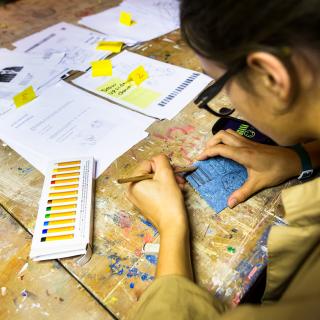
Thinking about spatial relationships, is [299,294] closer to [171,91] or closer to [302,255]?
[302,255]

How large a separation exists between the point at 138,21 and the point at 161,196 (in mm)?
1058

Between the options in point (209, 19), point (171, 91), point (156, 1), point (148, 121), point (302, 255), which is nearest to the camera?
point (209, 19)

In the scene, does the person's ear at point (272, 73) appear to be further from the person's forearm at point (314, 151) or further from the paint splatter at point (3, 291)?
the paint splatter at point (3, 291)

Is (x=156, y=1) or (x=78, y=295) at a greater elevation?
(x=156, y=1)

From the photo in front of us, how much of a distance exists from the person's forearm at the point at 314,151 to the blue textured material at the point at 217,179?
168 millimetres

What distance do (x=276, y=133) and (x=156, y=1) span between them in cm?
131

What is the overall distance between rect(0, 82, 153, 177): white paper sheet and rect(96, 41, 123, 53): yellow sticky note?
31cm

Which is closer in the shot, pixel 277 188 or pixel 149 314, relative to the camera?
pixel 149 314

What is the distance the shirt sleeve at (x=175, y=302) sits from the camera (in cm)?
54

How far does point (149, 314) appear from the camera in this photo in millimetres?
538

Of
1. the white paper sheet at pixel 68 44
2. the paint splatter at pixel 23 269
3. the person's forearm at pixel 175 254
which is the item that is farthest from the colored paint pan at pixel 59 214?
the white paper sheet at pixel 68 44

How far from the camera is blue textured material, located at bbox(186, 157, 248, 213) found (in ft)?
2.41

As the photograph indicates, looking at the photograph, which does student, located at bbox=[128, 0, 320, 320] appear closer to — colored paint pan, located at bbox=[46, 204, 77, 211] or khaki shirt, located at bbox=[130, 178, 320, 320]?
khaki shirt, located at bbox=[130, 178, 320, 320]

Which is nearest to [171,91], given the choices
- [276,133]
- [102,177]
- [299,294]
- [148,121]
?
[148,121]
